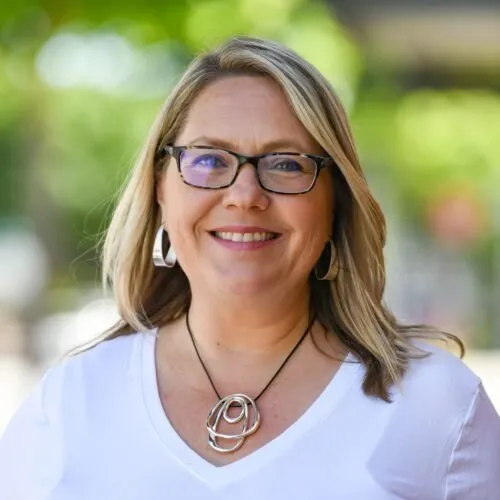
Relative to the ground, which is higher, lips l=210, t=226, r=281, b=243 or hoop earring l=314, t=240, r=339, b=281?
lips l=210, t=226, r=281, b=243

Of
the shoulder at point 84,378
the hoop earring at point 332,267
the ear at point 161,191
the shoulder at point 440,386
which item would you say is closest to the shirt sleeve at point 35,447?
the shoulder at point 84,378

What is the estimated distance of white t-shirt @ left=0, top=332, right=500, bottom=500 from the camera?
263 cm

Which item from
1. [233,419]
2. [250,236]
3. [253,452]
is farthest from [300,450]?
[250,236]

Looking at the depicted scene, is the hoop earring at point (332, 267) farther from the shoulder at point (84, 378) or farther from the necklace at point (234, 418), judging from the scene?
the shoulder at point (84, 378)

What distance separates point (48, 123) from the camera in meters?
10.7

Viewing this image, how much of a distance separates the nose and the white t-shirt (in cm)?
46

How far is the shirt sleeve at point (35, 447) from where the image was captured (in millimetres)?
2875

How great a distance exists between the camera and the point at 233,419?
9.29 feet

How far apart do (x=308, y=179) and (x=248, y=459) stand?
0.68 m

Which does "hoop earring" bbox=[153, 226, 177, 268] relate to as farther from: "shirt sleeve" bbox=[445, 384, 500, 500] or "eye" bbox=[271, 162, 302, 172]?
"shirt sleeve" bbox=[445, 384, 500, 500]

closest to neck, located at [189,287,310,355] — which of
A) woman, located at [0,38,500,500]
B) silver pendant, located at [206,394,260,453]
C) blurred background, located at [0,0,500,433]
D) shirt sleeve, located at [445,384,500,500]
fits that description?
woman, located at [0,38,500,500]

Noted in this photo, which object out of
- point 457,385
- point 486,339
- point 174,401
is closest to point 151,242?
point 174,401

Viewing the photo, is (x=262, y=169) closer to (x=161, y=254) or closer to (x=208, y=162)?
(x=208, y=162)

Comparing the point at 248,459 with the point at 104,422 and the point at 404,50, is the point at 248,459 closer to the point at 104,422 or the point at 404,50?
the point at 104,422
